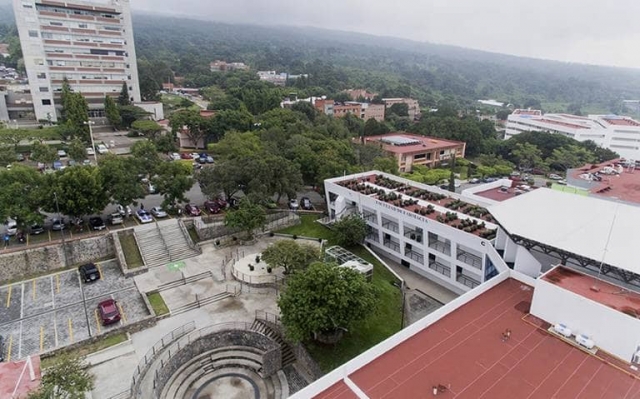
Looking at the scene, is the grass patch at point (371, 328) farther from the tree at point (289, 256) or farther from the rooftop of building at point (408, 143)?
the rooftop of building at point (408, 143)

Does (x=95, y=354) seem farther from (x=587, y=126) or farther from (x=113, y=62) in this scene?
(x=587, y=126)

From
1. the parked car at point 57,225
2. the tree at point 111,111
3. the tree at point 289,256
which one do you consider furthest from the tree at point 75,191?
the tree at point 111,111

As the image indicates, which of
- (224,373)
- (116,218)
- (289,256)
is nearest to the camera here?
(224,373)

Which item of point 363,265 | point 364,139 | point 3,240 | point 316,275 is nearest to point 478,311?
point 316,275

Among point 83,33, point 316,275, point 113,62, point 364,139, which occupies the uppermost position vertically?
point 83,33

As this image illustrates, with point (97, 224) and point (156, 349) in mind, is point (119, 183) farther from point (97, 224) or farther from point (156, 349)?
point (156, 349)

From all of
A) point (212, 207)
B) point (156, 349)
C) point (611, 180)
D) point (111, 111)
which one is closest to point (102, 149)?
point (111, 111)
